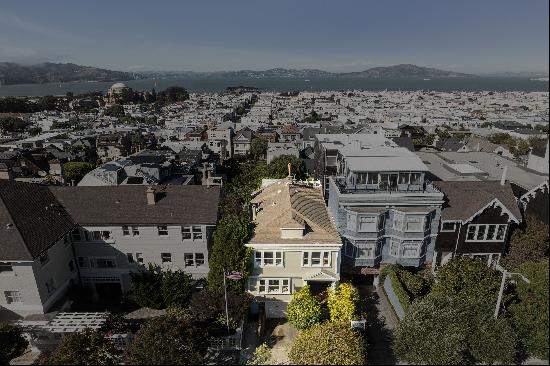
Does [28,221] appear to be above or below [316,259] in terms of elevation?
above

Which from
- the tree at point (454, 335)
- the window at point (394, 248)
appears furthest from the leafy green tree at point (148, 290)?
the window at point (394, 248)

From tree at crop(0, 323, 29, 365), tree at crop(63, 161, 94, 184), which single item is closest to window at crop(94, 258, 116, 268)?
tree at crop(0, 323, 29, 365)

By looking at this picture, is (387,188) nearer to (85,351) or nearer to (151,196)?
(151,196)

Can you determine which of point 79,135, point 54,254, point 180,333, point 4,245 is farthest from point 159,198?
point 79,135

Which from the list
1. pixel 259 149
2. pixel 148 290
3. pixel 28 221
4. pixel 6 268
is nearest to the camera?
pixel 6 268

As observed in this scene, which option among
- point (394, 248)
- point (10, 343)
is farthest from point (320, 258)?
point (10, 343)

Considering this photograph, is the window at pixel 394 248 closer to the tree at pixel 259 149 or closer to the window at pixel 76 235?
the window at pixel 76 235

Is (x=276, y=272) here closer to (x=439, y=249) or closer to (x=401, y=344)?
(x=401, y=344)
